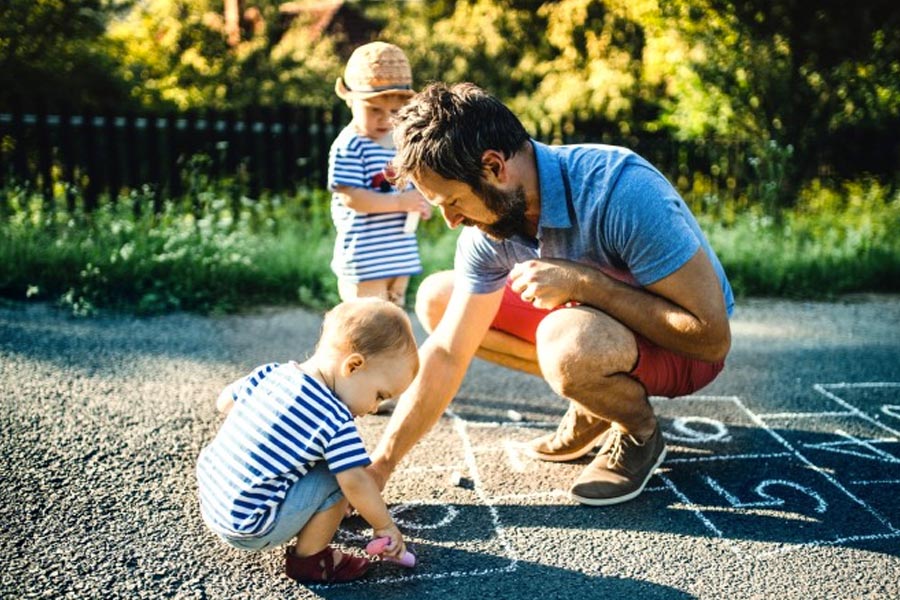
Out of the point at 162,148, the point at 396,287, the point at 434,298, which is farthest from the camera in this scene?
the point at 162,148

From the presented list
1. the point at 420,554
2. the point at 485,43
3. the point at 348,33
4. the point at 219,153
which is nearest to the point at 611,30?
the point at 485,43

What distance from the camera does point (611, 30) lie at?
13.9 meters

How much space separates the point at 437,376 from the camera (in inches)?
111

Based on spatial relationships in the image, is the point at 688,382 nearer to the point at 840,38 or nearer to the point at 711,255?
the point at 711,255

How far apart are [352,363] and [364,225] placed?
5.59 ft

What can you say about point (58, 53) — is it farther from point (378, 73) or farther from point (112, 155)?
point (378, 73)

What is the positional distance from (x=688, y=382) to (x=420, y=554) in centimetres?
113

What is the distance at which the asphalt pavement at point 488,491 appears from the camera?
2.37 m

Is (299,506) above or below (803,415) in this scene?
above

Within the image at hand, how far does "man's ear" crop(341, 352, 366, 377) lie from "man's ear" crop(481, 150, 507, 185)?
2.18 feet

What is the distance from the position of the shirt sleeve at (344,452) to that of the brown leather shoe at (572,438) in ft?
3.56

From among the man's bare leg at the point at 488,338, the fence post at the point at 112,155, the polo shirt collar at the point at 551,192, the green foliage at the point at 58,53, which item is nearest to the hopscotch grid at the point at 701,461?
the man's bare leg at the point at 488,338

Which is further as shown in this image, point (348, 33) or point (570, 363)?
point (348, 33)

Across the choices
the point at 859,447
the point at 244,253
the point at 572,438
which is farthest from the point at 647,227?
the point at 244,253
